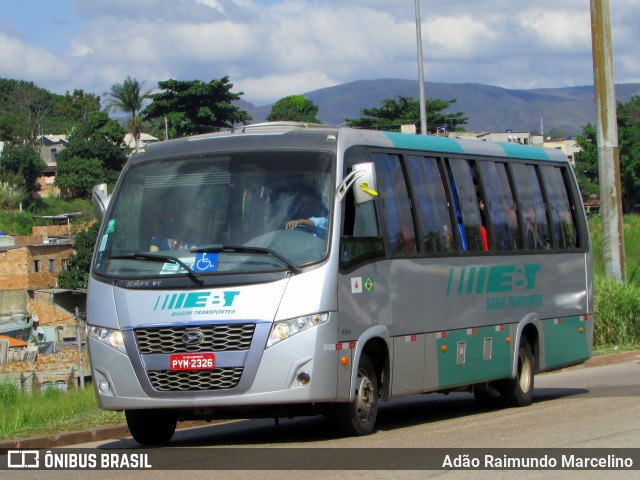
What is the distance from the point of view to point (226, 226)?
10180 millimetres

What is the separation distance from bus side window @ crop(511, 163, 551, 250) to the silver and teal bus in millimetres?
1688

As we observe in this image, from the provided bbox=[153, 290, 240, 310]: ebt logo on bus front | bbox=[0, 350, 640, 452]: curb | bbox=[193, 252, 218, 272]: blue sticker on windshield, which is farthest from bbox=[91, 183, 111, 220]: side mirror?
bbox=[0, 350, 640, 452]: curb

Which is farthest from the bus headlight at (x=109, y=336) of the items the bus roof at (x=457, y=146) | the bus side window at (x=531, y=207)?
the bus side window at (x=531, y=207)

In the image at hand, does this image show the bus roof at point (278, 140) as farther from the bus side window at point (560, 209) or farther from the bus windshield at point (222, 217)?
the bus side window at point (560, 209)

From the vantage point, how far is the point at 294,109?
11544cm

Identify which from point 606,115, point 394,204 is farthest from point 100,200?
point 606,115

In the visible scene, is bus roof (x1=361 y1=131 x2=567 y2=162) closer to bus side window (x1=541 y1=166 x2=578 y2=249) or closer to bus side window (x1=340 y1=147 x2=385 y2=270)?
bus side window (x1=541 y1=166 x2=578 y2=249)

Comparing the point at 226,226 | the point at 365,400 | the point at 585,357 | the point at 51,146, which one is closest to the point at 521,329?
the point at 585,357

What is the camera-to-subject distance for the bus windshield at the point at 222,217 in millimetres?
9969

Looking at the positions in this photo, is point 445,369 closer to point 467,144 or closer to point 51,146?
point 467,144

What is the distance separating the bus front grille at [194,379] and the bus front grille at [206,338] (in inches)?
7.0

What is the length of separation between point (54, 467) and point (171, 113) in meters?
71.5

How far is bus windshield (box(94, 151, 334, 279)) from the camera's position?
9.97 meters

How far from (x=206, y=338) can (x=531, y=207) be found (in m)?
6.13
